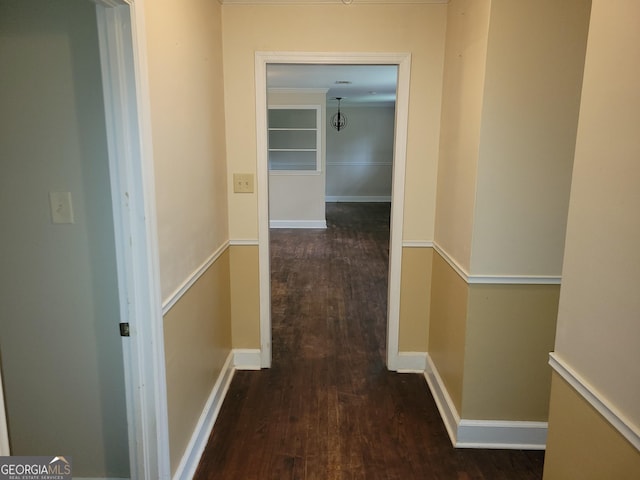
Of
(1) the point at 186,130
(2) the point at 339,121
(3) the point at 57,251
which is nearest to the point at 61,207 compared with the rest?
(3) the point at 57,251

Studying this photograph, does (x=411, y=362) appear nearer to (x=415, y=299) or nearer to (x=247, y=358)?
(x=415, y=299)

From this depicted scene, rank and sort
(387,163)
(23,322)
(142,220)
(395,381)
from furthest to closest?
1. (387,163)
2. (395,381)
3. (23,322)
4. (142,220)

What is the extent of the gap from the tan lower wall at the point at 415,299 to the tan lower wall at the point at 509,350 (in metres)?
0.74

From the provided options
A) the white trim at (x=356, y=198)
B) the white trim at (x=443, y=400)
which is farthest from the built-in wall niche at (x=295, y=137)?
the white trim at (x=443, y=400)

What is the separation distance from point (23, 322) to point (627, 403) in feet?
6.48

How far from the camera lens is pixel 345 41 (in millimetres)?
2643

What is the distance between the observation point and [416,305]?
2.93 m

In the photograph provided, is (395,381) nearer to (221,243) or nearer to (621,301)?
(221,243)

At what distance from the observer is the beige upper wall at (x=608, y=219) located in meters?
1.00

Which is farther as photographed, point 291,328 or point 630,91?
point 291,328

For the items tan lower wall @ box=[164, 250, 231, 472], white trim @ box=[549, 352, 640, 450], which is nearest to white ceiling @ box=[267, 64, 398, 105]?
tan lower wall @ box=[164, 250, 231, 472]

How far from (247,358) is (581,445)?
7.15 feet

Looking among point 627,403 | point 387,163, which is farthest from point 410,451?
point 387,163

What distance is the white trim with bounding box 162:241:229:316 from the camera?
1676 millimetres
